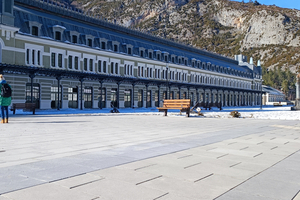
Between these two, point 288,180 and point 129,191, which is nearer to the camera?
point 129,191

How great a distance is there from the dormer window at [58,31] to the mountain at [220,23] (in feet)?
374

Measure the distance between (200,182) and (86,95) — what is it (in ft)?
119

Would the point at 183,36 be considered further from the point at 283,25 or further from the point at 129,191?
the point at 129,191

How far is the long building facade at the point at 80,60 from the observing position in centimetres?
3117

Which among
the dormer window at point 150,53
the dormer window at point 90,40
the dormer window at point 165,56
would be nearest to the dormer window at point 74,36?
the dormer window at point 90,40

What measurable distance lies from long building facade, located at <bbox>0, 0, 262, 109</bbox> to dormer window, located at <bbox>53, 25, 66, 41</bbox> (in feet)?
0.38

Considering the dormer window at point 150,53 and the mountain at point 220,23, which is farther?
the mountain at point 220,23

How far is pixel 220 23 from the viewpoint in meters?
162

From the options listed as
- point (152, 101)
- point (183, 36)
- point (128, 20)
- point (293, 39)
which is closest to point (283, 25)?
point (293, 39)

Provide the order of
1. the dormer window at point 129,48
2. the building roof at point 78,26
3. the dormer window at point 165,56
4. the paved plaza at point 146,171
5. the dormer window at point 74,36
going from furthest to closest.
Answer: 1. the dormer window at point 165,56
2. the dormer window at point 129,48
3. the dormer window at point 74,36
4. the building roof at point 78,26
5. the paved plaza at point 146,171

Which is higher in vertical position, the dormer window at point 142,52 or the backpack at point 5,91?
the dormer window at point 142,52

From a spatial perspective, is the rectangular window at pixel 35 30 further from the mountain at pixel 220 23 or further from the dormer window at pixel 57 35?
the mountain at pixel 220 23

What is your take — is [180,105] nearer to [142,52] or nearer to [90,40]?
[90,40]

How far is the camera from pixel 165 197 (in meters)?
3.71
